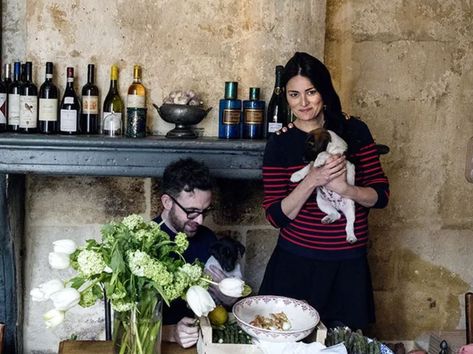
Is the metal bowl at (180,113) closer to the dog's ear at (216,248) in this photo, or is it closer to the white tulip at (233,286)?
the dog's ear at (216,248)

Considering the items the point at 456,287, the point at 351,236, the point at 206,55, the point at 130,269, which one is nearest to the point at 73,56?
the point at 206,55

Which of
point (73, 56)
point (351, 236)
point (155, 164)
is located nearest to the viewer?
point (351, 236)

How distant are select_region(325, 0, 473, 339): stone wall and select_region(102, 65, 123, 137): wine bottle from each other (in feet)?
3.40

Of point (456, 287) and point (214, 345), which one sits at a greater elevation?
point (214, 345)

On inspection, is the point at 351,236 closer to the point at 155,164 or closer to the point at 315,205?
the point at 315,205

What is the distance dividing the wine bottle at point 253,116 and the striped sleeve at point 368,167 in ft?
1.86

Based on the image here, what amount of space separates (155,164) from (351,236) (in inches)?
31.3

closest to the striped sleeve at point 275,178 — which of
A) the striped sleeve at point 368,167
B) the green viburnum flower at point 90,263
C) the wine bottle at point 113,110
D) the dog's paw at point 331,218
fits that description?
the dog's paw at point 331,218

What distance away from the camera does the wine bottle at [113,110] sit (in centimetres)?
282

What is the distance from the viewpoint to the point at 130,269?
1.41 m

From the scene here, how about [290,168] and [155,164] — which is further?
[155,164]

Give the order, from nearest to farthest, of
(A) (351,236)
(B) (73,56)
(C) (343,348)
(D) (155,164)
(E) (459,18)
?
(C) (343,348) → (A) (351,236) → (D) (155,164) → (B) (73,56) → (E) (459,18)

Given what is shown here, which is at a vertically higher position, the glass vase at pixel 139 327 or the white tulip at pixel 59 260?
the white tulip at pixel 59 260

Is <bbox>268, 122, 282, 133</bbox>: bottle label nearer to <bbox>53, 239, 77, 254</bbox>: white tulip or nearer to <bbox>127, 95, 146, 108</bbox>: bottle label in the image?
<bbox>127, 95, 146, 108</bbox>: bottle label
